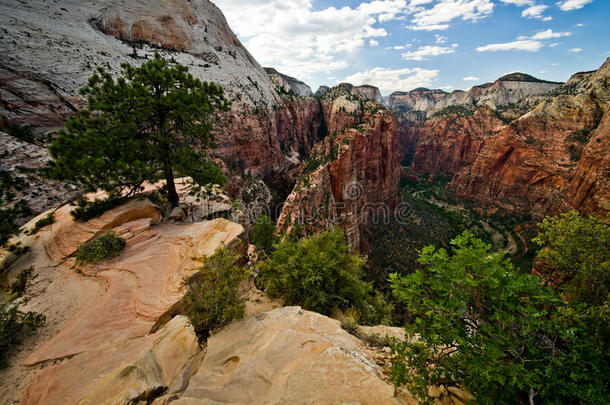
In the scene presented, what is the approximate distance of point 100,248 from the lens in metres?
8.15

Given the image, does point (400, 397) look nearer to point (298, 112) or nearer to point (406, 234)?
point (406, 234)

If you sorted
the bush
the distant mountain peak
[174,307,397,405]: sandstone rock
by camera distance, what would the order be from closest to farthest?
[174,307,397,405]: sandstone rock → the bush → the distant mountain peak

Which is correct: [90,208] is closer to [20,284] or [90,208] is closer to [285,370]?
[20,284]

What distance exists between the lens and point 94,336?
18.1 ft

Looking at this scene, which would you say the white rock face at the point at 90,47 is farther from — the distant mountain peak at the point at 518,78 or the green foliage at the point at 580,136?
the distant mountain peak at the point at 518,78

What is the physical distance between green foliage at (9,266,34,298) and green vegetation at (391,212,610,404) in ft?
35.8

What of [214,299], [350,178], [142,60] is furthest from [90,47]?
[214,299]

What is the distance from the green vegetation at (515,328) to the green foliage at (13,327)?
8.39m

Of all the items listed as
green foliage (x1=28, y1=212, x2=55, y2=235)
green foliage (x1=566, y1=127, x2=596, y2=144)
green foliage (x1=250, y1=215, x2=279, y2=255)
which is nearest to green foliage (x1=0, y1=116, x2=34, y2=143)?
green foliage (x1=28, y1=212, x2=55, y2=235)

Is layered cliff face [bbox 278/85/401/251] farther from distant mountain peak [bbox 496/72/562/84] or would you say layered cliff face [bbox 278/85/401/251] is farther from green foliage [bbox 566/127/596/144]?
distant mountain peak [bbox 496/72/562/84]

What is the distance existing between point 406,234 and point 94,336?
47406mm

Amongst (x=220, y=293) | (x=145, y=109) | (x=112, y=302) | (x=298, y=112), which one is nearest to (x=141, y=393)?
(x=220, y=293)

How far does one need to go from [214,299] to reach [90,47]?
145 ft

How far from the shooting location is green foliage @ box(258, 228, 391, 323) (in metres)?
9.51
